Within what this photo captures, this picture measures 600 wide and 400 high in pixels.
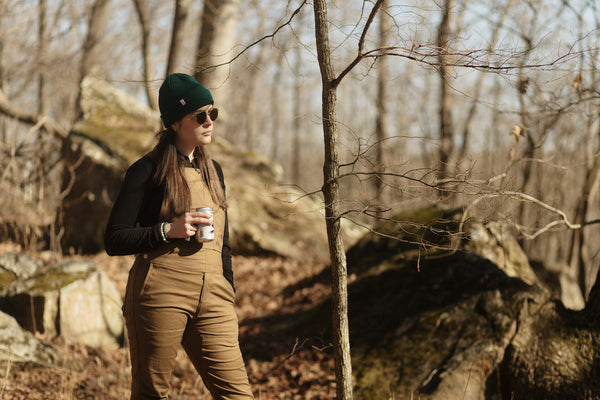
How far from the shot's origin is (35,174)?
26.6 feet

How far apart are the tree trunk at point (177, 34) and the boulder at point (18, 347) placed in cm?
704

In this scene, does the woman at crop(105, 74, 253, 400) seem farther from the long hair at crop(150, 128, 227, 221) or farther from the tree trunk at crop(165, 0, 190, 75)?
the tree trunk at crop(165, 0, 190, 75)

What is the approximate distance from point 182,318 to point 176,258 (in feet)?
0.98

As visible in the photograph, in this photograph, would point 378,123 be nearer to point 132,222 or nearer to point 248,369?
point 248,369

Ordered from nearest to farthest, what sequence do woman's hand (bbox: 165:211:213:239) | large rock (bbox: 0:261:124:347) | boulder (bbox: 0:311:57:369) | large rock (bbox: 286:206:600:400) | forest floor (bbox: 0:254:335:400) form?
woman's hand (bbox: 165:211:213:239), large rock (bbox: 286:206:600:400), forest floor (bbox: 0:254:335:400), boulder (bbox: 0:311:57:369), large rock (bbox: 0:261:124:347)

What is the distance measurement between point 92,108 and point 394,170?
365 inches

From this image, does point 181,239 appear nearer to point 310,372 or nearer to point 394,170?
point 394,170

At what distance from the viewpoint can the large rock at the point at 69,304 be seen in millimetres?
5305

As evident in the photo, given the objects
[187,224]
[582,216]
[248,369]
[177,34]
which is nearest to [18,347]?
[248,369]

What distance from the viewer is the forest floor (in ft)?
13.6

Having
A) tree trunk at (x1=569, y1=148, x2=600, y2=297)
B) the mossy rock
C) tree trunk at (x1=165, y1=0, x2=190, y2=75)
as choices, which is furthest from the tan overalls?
tree trunk at (x1=165, y1=0, x2=190, y2=75)

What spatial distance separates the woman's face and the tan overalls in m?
0.15

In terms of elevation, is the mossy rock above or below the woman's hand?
below

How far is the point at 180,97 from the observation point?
105 inches
